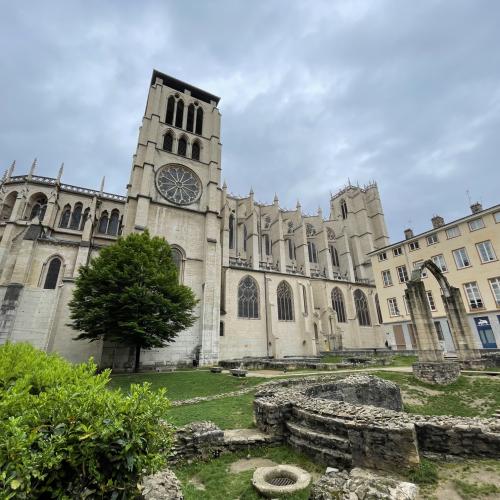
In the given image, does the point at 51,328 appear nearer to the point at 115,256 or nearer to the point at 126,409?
the point at 115,256

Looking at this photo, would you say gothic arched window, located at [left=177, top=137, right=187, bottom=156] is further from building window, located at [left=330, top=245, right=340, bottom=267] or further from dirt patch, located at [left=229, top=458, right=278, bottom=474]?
dirt patch, located at [left=229, top=458, right=278, bottom=474]

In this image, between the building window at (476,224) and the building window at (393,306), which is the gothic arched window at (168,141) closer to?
the building window at (393,306)

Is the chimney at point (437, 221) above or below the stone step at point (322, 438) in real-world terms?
above

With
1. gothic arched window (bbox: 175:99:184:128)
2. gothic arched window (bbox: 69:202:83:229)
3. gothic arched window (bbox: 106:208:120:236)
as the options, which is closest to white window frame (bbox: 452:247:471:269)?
gothic arched window (bbox: 175:99:184:128)

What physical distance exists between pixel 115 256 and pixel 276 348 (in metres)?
20.2

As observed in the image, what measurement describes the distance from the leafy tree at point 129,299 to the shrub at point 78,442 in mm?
15411

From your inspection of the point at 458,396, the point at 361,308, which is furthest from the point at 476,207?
the point at 458,396

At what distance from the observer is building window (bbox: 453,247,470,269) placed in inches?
977

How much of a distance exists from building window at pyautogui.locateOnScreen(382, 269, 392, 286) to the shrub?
1301 inches

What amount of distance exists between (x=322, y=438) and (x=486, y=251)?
27.8 m

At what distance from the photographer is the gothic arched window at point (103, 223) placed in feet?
107

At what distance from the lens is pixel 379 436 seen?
15.1ft

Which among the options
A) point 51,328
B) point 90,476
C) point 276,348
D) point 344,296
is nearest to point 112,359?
point 51,328

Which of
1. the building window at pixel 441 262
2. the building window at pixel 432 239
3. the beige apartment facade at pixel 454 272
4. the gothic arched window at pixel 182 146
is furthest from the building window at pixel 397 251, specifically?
the gothic arched window at pixel 182 146
